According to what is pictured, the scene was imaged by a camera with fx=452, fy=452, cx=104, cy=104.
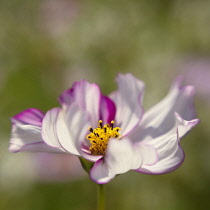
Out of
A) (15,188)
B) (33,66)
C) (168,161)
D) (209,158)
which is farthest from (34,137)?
(33,66)

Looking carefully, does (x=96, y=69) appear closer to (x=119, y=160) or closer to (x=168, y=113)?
(x=168, y=113)

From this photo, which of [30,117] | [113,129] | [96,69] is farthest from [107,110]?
[96,69]

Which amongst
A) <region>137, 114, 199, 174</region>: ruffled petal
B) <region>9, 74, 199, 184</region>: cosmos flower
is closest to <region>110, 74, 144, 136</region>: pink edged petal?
<region>9, 74, 199, 184</region>: cosmos flower

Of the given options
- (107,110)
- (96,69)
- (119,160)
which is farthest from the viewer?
(96,69)

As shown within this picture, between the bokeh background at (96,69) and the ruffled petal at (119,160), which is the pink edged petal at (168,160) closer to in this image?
the ruffled petal at (119,160)

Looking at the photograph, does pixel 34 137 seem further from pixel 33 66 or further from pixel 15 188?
pixel 33 66

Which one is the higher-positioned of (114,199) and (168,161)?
(168,161)
